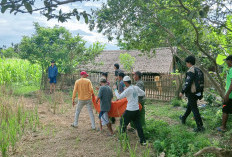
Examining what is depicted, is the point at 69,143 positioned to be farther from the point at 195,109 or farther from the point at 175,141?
the point at 195,109

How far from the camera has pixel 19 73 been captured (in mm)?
13531

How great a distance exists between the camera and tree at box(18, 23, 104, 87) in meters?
10.7

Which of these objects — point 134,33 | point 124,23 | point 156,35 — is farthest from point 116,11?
point 156,35

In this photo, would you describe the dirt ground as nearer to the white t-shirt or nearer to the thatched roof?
the white t-shirt

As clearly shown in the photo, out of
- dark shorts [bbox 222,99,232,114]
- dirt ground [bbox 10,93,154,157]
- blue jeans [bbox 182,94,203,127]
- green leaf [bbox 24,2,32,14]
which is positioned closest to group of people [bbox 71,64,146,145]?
dirt ground [bbox 10,93,154,157]

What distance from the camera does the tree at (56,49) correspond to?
35.1 ft

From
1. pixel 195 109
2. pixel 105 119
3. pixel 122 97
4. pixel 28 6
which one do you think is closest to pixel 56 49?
pixel 105 119

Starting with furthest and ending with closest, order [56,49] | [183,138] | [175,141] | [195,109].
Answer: [56,49], [195,109], [183,138], [175,141]

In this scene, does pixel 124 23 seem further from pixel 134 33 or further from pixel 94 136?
pixel 94 136

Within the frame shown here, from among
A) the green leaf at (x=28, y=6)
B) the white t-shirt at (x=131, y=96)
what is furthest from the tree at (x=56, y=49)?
the green leaf at (x=28, y=6)

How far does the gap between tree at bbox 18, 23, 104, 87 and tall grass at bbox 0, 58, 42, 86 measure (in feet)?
6.98

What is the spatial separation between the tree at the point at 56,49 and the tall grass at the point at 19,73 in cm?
213

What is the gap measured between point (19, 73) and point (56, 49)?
13.6 ft

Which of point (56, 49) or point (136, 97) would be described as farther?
point (56, 49)
